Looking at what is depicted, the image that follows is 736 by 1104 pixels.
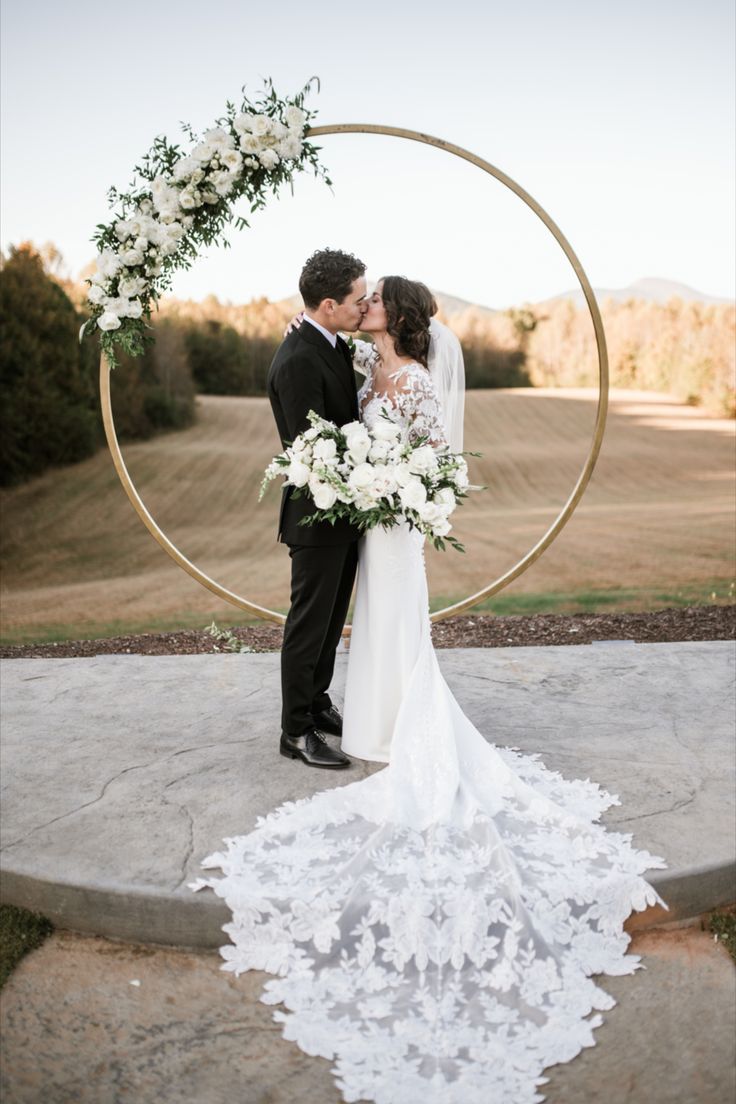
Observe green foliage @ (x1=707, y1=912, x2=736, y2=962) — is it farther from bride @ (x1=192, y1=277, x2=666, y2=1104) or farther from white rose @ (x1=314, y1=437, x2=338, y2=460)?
white rose @ (x1=314, y1=437, x2=338, y2=460)

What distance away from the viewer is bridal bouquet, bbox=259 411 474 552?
405 centimetres

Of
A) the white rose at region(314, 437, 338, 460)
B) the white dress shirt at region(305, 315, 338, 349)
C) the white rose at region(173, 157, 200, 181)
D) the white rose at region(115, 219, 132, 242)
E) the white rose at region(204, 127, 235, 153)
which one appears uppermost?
the white rose at region(204, 127, 235, 153)

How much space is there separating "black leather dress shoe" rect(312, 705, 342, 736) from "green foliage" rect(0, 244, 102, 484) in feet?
38.8

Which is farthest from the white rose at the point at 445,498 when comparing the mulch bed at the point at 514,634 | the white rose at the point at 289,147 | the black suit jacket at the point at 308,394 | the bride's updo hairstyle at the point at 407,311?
the mulch bed at the point at 514,634

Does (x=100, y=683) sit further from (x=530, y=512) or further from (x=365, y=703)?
(x=530, y=512)

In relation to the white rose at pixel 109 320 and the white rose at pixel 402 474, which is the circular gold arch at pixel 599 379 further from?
the white rose at pixel 402 474

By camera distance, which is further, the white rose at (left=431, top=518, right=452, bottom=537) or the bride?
→ the white rose at (left=431, top=518, right=452, bottom=537)

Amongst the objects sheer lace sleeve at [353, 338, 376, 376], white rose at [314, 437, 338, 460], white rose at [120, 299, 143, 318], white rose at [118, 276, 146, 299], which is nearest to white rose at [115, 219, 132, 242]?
white rose at [118, 276, 146, 299]

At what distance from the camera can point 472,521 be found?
43.3 feet

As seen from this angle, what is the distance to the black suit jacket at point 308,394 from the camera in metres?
4.32

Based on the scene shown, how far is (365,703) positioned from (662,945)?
64.3 inches

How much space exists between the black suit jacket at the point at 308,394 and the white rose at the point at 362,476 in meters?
0.36

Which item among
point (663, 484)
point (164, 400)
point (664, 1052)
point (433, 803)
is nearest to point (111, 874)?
point (433, 803)

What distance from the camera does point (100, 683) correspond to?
19.8ft
